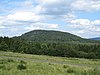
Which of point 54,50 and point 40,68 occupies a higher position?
Result: point 40,68

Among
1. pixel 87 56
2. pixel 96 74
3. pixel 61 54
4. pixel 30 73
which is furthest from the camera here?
pixel 61 54

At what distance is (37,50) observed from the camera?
12569cm

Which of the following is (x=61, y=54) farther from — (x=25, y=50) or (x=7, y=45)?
(x=7, y=45)

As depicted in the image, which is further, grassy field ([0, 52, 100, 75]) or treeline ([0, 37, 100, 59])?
treeline ([0, 37, 100, 59])

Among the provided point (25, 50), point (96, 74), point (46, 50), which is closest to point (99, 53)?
point (46, 50)

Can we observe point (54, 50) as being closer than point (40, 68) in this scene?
No

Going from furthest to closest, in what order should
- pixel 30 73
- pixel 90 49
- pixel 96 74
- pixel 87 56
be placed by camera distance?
1. pixel 90 49
2. pixel 87 56
3. pixel 96 74
4. pixel 30 73

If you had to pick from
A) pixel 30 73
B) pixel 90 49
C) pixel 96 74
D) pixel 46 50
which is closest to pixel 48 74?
pixel 30 73

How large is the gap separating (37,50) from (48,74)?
109 m

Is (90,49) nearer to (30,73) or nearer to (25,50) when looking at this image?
(25,50)

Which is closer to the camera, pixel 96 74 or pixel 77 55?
pixel 96 74

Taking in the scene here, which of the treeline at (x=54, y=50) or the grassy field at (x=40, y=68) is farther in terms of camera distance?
the treeline at (x=54, y=50)

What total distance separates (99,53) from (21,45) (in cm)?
4152

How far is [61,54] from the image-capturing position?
4739 inches
